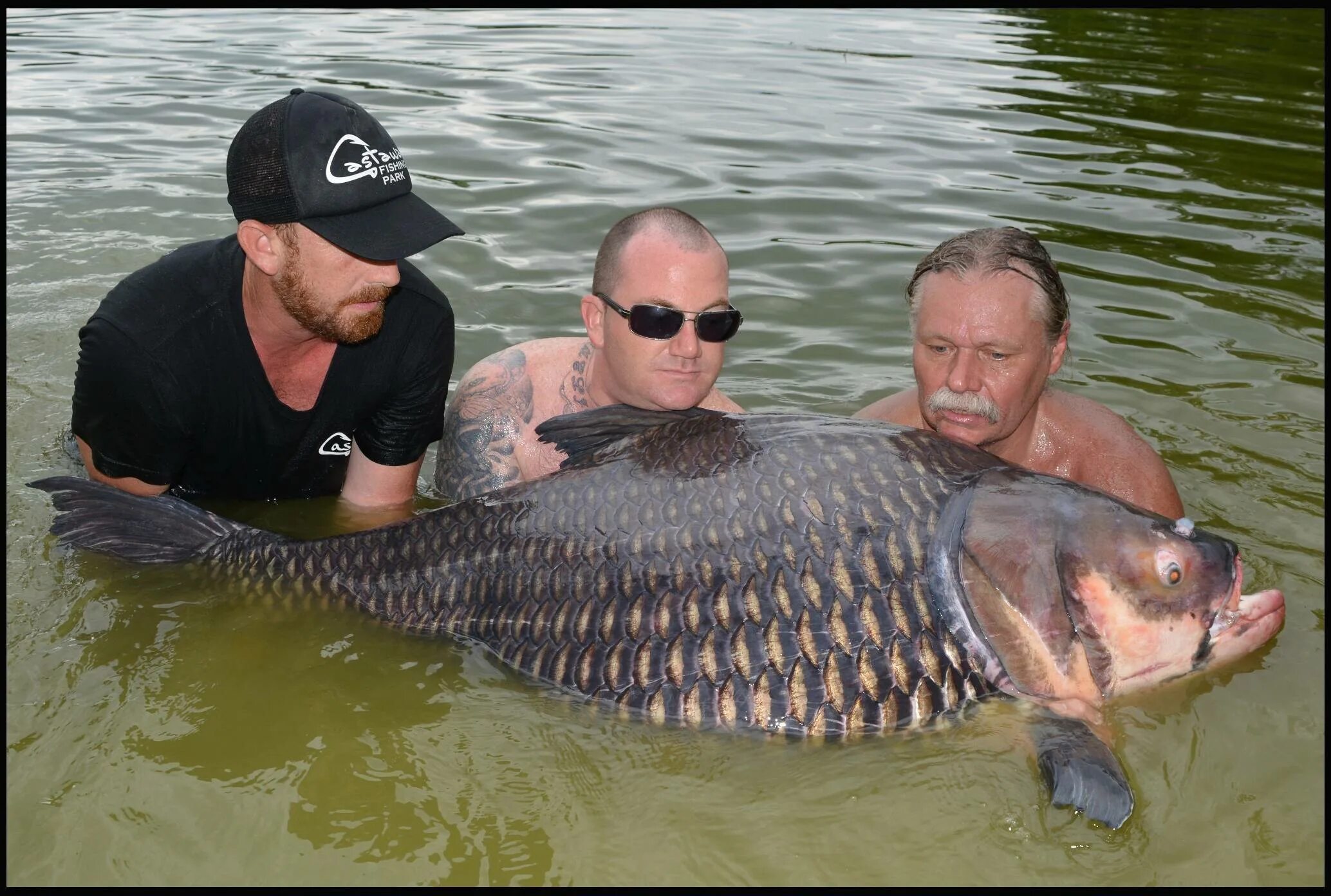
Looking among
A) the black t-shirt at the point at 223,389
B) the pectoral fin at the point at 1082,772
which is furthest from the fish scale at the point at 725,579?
the black t-shirt at the point at 223,389

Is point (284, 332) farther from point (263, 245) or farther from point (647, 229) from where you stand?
point (647, 229)

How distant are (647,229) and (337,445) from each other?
1474 mm

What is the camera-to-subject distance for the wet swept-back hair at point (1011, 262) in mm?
4453

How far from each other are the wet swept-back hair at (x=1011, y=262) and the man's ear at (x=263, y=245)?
2.30 meters

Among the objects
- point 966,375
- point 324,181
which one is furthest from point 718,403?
point 324,181

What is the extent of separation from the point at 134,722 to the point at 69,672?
368 mm

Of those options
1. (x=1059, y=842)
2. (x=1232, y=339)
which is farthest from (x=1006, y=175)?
(x=1059, y=842)

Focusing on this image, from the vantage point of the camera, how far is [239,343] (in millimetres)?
4309

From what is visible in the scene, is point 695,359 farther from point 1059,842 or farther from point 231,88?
point 231,88

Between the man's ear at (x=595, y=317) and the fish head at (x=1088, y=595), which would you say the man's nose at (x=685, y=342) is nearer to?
the man's ear at (x=595, y=317)

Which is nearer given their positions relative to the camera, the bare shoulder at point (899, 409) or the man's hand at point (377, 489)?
the man's hand at point (377, 489)

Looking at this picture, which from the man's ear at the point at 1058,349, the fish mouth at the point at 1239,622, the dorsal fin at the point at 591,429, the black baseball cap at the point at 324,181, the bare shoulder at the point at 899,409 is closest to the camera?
the fish mouth at the point at 1239,622

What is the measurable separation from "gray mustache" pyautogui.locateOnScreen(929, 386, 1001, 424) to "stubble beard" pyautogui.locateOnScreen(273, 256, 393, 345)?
197 centimetres

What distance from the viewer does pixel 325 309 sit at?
416cm
